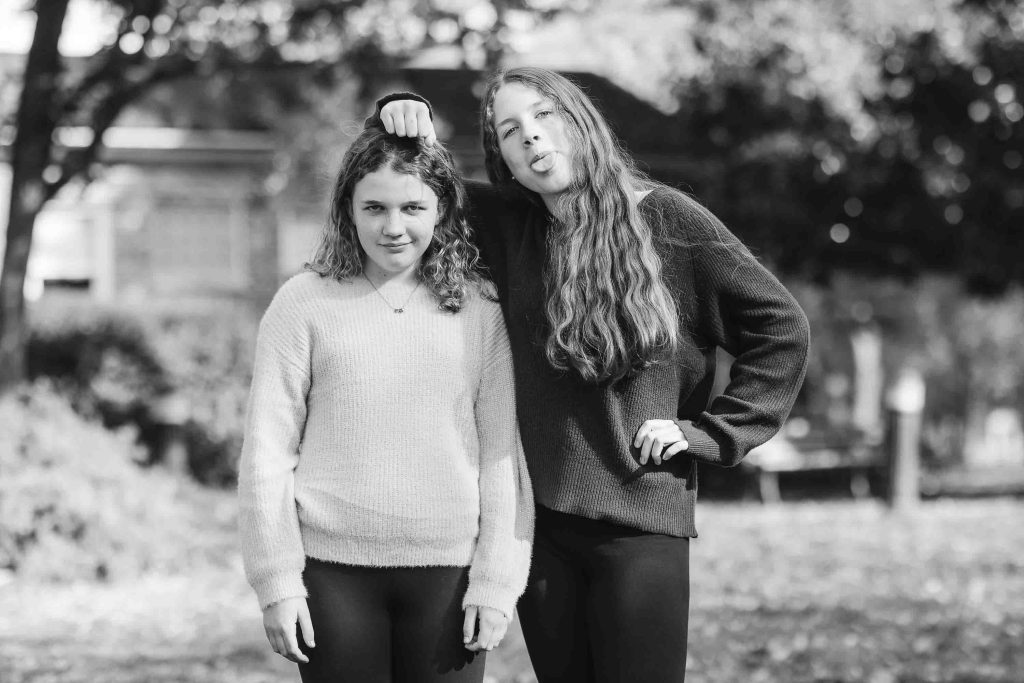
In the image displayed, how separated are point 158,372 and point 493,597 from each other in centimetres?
892

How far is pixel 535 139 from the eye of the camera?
246cm

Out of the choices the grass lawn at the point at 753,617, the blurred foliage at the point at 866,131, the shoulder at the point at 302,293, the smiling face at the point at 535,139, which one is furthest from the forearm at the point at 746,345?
the blurred foliage at the point at 866,131

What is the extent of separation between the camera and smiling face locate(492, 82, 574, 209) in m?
2.47

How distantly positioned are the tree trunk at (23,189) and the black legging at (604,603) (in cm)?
685

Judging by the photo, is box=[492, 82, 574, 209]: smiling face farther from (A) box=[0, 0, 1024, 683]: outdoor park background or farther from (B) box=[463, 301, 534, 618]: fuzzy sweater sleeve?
(A) box=[0, 0, 1024, 683]: outdoor park background

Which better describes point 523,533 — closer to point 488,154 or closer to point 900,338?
point 488,154

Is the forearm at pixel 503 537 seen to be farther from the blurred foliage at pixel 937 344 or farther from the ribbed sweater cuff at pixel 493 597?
the blurred foliage at pixel 937 344

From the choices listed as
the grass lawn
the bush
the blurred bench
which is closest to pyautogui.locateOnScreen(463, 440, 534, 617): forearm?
the grass lawn

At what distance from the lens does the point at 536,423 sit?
8.14 ft

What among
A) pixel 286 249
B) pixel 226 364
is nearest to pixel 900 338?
pixel 286 249

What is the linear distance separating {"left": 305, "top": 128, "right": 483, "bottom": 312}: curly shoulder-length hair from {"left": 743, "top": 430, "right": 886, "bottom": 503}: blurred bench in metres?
9.00

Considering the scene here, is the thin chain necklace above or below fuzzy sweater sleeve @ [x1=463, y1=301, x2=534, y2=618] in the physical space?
above

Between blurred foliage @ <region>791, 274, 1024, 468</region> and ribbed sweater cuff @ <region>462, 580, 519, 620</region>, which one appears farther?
blurred foliage @ <region>791, 274, 1024, 468</region>

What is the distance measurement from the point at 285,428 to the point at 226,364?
847cm
